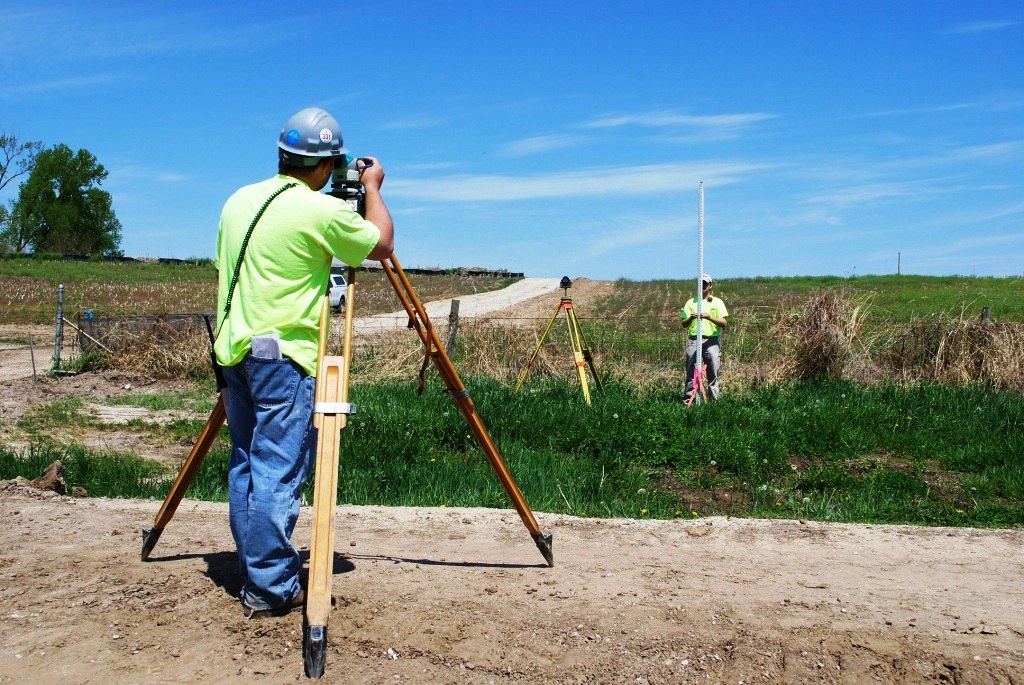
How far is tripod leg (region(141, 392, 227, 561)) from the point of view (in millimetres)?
5079

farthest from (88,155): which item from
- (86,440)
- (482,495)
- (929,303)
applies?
(482,495)

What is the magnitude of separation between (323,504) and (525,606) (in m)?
1.40

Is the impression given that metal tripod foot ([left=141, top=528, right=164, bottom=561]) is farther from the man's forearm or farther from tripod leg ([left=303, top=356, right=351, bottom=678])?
the man's forearm

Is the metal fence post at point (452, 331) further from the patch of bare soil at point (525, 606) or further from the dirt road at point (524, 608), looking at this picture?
the dirt road at point (524, 608)

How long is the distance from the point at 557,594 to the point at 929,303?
119ft

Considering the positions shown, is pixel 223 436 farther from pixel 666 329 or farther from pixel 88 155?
pixel 88 155

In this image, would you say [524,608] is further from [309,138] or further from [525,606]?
[309,138]

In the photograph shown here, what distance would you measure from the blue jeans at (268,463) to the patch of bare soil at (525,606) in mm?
225

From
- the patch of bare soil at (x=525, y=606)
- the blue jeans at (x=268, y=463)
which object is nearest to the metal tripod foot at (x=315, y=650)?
the patch of bare soil at (x=525, y=606)

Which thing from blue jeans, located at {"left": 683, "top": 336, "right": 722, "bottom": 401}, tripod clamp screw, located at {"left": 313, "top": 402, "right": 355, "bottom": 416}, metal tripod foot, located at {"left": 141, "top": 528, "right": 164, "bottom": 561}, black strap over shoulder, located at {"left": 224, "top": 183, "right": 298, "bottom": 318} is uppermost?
black strap over shoulder, located at {"left": 224, "top": 183, "right": 298, "bottom": 318}

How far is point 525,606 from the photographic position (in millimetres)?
4969

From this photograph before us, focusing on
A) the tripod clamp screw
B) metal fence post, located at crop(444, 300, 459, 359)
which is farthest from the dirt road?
metal fence post, located at crop(444, 300, 459, 359)

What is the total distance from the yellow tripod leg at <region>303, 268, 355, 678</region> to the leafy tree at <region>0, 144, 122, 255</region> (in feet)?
276

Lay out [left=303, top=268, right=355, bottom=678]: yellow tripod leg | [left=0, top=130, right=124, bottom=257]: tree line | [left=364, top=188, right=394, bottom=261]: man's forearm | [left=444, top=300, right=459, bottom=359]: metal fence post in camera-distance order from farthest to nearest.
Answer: [left=0, top=130, right=124, bottom=257]: tree line < [left=444, top=300, right=459, bottom=359]: metal fence post < [left=364, top=188, right=394, bottom=261]: man's forearm < [left=303, top=268, right=355, bottom=678]: yellow tripod leg
